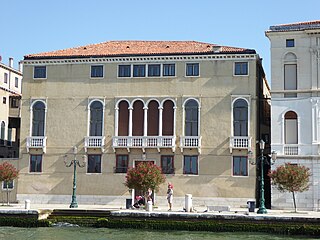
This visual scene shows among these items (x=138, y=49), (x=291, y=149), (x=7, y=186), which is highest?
(x=138, y=49)

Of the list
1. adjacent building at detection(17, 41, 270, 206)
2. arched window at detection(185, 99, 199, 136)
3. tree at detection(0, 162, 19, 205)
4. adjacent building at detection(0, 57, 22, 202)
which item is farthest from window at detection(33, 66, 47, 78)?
arched window at detection(185, 99, 199, 136)

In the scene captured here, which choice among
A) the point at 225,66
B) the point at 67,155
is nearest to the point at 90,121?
the point at 67,155

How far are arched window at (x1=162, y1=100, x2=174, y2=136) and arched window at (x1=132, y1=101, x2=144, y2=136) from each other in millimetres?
1496

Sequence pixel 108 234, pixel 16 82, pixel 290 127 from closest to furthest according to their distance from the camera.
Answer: pixel 108 234 → pixel 290 127 → pixel 16 82

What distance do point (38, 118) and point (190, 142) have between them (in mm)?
10852

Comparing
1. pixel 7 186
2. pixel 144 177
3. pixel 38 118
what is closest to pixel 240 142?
pixel 144 177

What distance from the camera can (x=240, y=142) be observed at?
39281 millimetres

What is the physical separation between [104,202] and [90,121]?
558cm

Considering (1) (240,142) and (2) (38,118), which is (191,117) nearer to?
(1) (240,142)

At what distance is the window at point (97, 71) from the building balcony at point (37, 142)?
18.0ft

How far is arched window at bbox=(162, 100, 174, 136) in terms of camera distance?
40.6 m

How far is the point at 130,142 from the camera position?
40.4 meters

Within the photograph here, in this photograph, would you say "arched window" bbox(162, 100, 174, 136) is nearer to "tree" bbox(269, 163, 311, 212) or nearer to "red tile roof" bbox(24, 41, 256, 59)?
"red tile roof" bbox(24, 41, 256, 59)

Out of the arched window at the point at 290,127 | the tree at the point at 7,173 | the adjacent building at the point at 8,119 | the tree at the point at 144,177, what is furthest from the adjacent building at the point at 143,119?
the adjacent building at the point at 8,119
